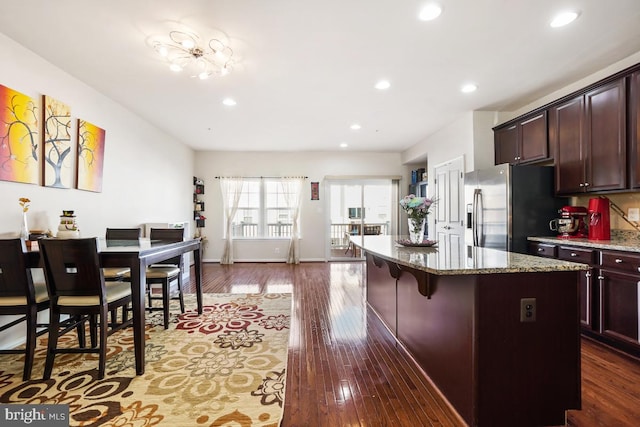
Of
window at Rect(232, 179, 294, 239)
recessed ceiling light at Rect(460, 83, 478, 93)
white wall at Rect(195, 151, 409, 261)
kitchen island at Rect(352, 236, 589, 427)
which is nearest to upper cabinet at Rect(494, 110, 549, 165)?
recessed ceiling light at Rect(460, 83, 478, 93)

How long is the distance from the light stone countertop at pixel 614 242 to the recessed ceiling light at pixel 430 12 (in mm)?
2409

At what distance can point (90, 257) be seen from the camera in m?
1.94

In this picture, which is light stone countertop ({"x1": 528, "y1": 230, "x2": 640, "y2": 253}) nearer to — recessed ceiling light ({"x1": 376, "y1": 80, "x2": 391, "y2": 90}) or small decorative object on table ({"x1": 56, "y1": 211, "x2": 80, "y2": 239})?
recessed ceiling light ({"x1": 376, "y1": 80, "x2": 391, "y2": 90})

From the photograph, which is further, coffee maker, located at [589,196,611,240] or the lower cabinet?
coffee maker, located at [589,196,611,240]

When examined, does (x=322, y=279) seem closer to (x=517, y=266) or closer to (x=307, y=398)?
(x=307, y=398)

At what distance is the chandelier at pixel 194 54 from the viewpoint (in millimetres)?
2511

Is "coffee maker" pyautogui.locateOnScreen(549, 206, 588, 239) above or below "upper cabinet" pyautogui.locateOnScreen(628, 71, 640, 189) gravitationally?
below

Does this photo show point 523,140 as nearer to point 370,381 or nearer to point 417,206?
point 417,206

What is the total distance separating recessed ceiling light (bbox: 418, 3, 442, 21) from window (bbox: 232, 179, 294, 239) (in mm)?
5200

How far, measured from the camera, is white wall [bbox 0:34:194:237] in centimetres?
259

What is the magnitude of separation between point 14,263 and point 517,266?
3115 mm

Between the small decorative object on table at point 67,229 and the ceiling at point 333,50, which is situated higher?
the ceiling at point 333,50

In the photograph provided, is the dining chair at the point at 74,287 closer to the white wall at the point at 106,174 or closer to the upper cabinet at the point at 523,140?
the white wall at the point at 106,174

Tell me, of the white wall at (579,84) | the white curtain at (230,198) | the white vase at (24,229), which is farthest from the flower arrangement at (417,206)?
the white curtain at (230,198)
